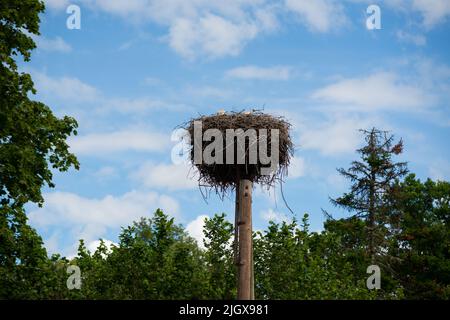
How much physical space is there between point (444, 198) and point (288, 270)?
22186 mm

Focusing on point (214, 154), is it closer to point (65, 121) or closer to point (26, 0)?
point (65, 121)

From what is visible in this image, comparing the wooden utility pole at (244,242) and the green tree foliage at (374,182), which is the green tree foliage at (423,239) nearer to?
the green tree foliage at (374,182)

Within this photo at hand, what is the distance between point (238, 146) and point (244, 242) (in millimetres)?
1605

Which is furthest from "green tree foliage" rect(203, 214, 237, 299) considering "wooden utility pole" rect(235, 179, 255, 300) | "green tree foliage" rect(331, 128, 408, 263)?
"green tree foliage" rect(331, 128, 408, 263)

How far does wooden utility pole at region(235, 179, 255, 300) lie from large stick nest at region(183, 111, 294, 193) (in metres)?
0.30

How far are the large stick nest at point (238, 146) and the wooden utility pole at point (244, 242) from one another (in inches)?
11.9

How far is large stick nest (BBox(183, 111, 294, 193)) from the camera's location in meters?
11.7

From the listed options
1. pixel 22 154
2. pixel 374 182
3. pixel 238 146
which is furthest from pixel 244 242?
pixel 374 182

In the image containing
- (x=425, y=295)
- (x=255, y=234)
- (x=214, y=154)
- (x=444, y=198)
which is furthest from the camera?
(x=444, y=198)

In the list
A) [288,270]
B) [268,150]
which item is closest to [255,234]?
[288,270]

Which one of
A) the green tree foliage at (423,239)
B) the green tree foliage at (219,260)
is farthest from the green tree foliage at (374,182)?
the green tree foliage at (219,260)

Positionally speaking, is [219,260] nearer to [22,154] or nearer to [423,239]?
[22,154]

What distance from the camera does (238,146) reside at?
1159 cm
